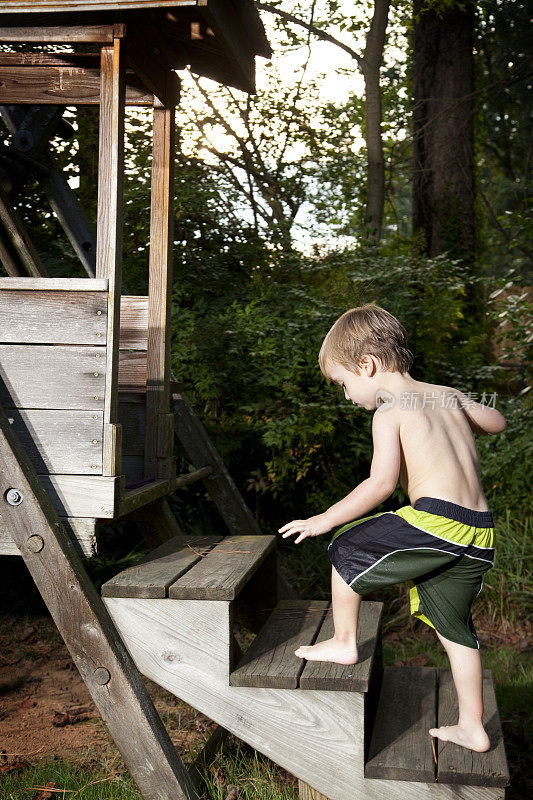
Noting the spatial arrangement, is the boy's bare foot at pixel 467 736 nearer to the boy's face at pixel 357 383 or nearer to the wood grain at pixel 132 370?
the boy's face at pixel 357 383

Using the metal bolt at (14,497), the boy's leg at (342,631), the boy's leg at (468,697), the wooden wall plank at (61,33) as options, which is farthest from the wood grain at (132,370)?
the boy's leg at (468,697)

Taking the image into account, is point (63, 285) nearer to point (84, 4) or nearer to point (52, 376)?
point (52, 376)

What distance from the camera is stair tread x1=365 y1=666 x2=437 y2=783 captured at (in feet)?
7.83

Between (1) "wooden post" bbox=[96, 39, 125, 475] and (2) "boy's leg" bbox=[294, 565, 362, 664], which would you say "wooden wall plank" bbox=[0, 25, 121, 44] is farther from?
(2) "boy's leg" bbox=[294, 565, 362, 664]

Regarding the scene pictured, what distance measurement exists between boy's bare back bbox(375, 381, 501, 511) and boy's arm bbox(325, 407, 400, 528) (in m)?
0.03

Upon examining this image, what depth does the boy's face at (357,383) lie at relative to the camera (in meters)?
2.67

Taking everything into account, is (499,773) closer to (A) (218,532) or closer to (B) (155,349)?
(B) (155,349)

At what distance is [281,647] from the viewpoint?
2764 mm

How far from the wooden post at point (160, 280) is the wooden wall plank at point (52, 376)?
841mm

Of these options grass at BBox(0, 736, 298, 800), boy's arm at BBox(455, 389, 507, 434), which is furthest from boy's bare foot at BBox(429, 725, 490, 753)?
boy's arm at BBox(455, 389, 507, 434)

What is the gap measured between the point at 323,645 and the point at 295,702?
23 centimetres

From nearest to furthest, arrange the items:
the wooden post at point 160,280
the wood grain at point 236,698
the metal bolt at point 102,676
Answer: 1. the wood grain at point 236,698
2. the metal bolt at point 102,676
3. the wooden post at point 160,280

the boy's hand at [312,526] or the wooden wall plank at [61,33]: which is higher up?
the wooden wall plank at [61,33]

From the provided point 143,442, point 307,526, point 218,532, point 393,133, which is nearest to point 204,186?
point 218,532
